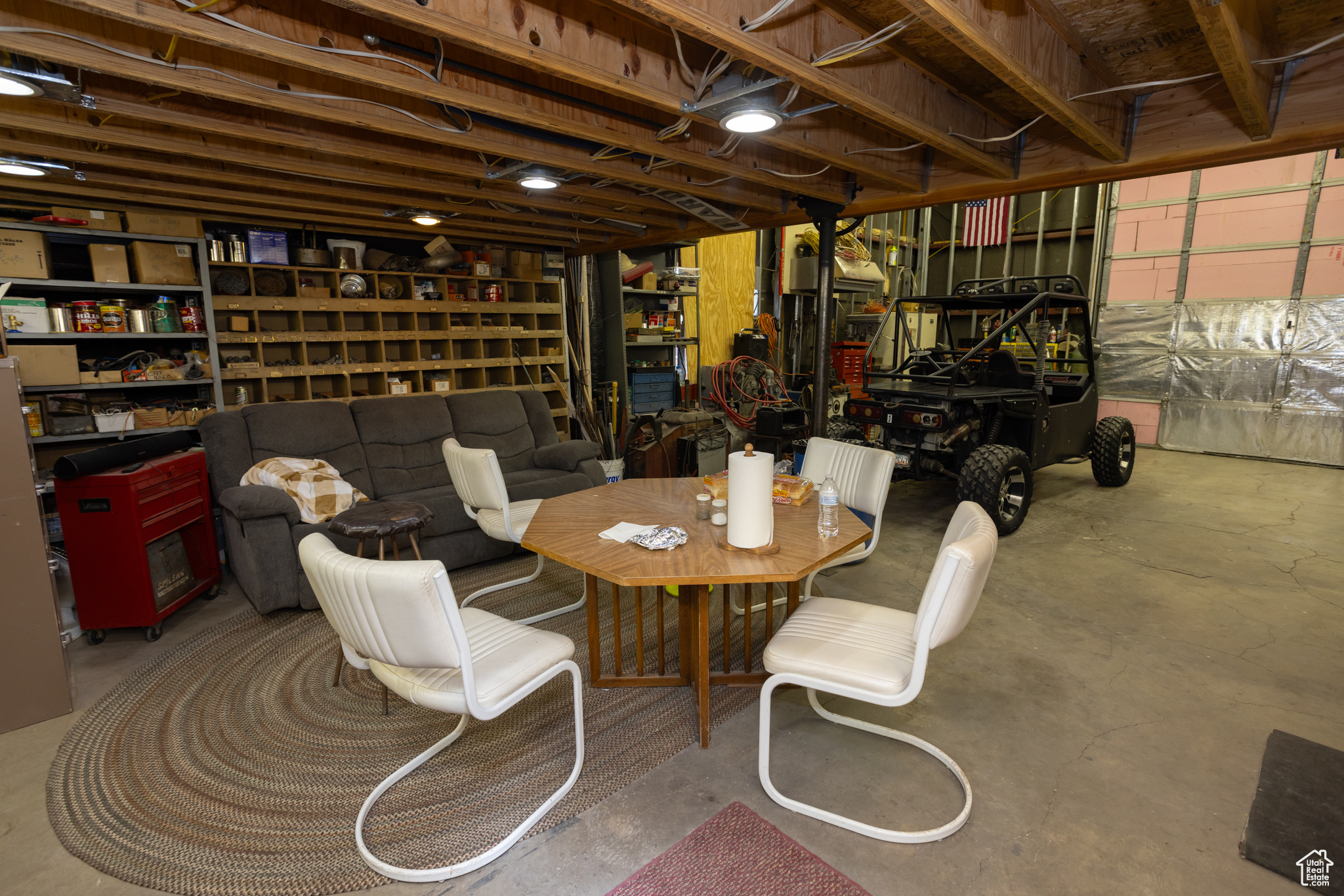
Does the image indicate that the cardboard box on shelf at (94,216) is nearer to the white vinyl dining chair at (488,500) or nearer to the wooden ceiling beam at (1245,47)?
the white vinyl dining chair at (488,500)

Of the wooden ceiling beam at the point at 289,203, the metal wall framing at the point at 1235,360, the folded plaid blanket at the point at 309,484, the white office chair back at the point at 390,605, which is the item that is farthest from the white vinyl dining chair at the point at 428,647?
the metal wall framing at the point at 1235,360

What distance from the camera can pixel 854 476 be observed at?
2848 millimetres

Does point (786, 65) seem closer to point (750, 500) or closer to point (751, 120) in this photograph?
point (751, 120)

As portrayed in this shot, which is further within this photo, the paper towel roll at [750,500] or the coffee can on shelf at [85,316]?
the coffee can on shelf at [85,316]

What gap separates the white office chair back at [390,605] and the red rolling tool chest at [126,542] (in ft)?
6.27

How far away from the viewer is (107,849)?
1733 mm

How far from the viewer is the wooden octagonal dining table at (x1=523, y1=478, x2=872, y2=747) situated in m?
1.88

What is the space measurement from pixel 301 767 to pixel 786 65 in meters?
2.82

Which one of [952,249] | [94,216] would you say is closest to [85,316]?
[94,216]

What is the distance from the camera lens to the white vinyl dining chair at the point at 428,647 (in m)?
1.41

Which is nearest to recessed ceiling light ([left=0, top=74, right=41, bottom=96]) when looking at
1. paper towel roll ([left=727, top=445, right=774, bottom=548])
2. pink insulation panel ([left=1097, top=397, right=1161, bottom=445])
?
paper towel roll ([left=727, top=445, right=774, bottom=548])

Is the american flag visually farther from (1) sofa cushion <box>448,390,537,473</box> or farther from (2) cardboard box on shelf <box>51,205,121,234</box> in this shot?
(2) cardboard box on shelf <box>51,205,121,234</box>

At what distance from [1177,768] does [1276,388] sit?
6507 millimetres

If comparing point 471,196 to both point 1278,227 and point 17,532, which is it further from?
point 1278,227
